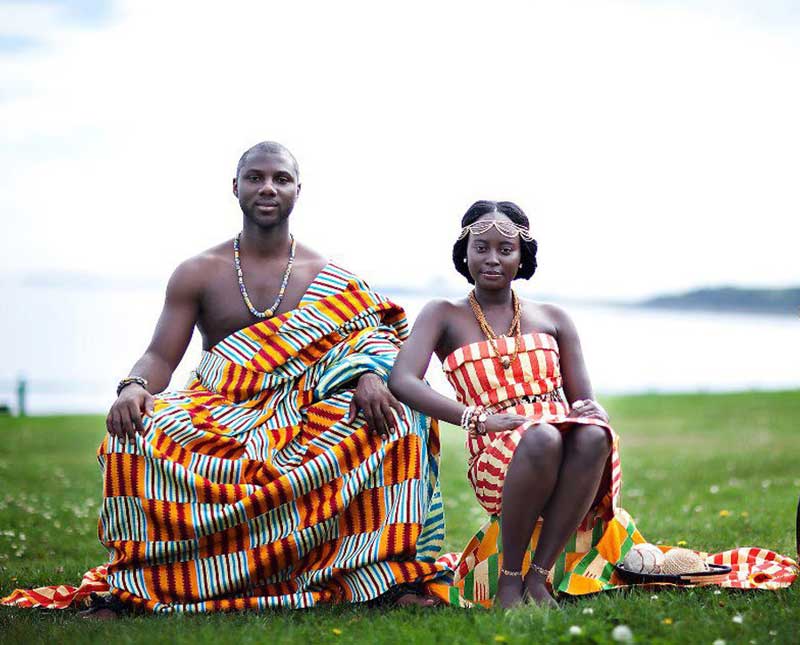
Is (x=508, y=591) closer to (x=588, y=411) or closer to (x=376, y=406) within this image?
(x=588, y=411)

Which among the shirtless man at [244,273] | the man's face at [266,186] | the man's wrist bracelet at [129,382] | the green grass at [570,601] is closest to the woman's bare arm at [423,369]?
the shirtless man at [244,273]

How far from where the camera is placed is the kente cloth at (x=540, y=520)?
18.1ft

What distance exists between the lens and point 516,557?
17.2 ft

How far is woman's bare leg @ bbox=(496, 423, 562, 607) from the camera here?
16.8 ft

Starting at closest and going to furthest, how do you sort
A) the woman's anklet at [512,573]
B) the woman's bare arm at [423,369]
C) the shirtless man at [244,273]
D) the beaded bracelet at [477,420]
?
the woman's anklet at [512,573] → the beaded bracelet at [477,420] → the woman's bare arm at [423,369] → the shirtless man at [244,273]

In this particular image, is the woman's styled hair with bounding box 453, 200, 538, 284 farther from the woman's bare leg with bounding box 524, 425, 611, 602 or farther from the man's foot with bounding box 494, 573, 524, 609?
the man's foot with bounding box 494, 573, 524, 609

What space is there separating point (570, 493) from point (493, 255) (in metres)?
1.41

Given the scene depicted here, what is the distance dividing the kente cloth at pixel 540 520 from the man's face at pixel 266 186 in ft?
4.70

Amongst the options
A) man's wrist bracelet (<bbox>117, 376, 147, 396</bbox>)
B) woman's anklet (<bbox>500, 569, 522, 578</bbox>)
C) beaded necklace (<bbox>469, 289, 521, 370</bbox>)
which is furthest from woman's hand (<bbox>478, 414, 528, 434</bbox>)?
man's wrist bracelet (<bbox>117, 376, 147, 396</bbox>)

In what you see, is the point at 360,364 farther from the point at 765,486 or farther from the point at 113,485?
the point at 765,486

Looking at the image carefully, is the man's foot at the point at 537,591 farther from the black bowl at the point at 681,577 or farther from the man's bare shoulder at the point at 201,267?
the man's bare shoulder at the point at 201,267

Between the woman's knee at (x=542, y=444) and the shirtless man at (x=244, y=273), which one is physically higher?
the shirtless man at (x=244, y=273)

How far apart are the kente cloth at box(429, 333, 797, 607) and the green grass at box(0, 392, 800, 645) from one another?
199 mm

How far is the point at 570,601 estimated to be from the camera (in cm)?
543
